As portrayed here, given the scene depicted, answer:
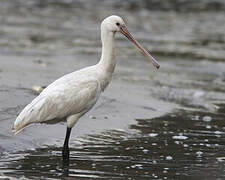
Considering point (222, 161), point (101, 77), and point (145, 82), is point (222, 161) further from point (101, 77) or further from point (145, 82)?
point (145, 82)

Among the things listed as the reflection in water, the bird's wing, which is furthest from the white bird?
the reflection in water

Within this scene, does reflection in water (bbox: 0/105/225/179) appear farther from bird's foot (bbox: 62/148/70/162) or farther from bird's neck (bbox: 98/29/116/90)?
bird's neck (bbox: 98/29/116/90)

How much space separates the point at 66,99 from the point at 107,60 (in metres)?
0.80

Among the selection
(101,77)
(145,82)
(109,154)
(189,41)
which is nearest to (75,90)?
(101,77)

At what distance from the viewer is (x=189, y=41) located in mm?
21219

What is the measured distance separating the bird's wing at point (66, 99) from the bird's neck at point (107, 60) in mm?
182

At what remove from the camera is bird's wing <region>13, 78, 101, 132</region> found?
8469mm

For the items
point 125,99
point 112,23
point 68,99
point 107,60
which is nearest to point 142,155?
point 68,99

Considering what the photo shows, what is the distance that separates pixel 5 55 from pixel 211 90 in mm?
5409

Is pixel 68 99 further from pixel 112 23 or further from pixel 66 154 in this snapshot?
pixel 112 23

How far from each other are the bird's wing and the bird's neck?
182 mm

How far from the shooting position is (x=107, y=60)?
8.78m

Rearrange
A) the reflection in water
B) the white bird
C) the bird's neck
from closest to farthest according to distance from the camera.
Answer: the reflection in water < the white bird < the bird's neck

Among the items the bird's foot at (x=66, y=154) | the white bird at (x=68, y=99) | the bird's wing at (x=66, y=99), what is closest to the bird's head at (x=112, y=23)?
the white bird at (x=68, y=99)
